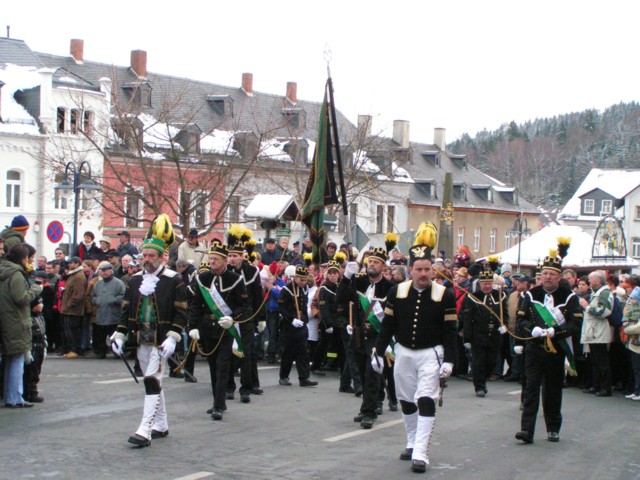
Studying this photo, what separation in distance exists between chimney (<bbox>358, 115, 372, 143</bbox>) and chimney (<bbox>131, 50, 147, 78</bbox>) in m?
23.2

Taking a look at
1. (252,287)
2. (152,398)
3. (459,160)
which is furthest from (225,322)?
(459,160)

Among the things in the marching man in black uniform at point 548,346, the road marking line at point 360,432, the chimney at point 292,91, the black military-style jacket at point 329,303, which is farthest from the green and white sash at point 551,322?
the chimney at point 292,91

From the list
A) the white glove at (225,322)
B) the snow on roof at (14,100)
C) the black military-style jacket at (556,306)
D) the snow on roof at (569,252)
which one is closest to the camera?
the black military-style jacket at (556,306)

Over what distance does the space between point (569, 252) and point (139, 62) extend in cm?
3089

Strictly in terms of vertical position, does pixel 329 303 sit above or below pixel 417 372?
above

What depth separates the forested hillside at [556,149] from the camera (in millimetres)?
115688

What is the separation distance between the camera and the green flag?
17047 millimetres

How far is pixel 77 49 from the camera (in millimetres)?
58719

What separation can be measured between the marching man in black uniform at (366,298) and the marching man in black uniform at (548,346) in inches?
70.4

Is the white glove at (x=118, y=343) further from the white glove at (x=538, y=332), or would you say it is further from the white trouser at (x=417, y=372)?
the white glove at (x=538, y=332)

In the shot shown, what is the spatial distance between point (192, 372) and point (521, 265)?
Result: 3100 cm

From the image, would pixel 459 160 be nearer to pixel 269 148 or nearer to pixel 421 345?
pixel 269 148

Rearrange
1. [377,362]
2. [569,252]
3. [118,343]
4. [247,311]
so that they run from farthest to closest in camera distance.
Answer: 1. [569,252]
2. [247,311]
3. [377,362]
4. [118,343]

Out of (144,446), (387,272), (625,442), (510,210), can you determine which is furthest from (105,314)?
(510,210)
